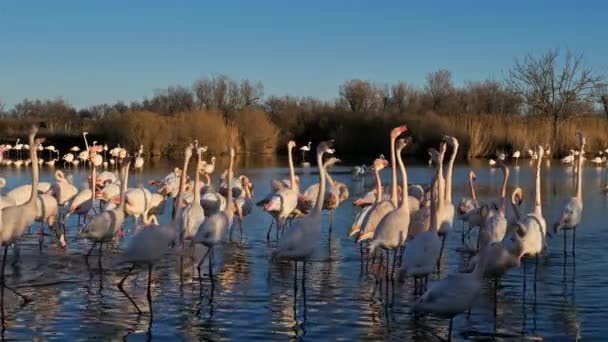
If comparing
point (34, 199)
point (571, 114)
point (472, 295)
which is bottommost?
point (472, 295)

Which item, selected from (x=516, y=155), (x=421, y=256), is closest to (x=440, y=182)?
(x=421, y=256)

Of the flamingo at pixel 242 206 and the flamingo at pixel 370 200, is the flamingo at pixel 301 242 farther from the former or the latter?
the flamingo at pixel 242 206

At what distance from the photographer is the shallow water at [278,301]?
6988 mm

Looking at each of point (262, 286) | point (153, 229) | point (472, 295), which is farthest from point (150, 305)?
point (472, 295)

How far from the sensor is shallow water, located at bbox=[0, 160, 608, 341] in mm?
6988

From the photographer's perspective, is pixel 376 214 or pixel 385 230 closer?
pixel 385 230

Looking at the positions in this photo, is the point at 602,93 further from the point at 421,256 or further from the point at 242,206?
the point at 421,256

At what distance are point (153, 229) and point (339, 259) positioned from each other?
349 cm

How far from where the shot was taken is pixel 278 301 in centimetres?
823

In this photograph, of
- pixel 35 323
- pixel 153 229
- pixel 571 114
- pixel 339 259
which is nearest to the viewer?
pixel 35 323

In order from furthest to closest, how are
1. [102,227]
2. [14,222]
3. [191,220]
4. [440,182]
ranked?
[191,220]
[102,227]
[440,182]
[14,222]

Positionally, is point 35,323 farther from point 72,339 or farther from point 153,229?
point 153,229

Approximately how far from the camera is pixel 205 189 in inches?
580

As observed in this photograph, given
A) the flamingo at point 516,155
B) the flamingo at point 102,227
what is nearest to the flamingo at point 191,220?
the flamingo at point 102,227
